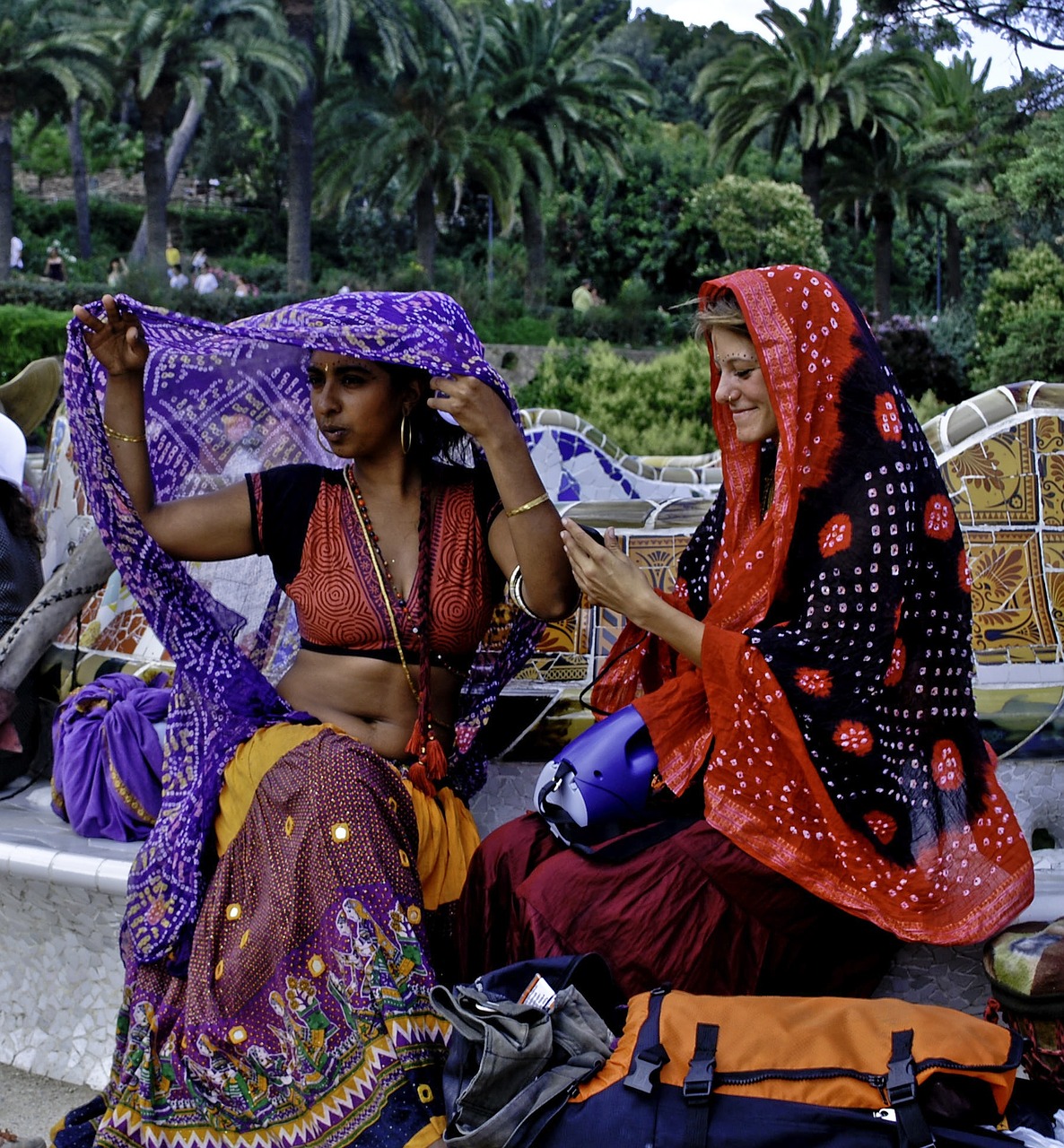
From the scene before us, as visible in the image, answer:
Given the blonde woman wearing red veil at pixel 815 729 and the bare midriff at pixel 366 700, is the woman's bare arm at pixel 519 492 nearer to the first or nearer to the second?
the blonde woman wearing red veil at pixel 815 729

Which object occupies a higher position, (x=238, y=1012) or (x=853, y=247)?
(x=238, y=1012)

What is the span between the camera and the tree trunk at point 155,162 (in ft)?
101

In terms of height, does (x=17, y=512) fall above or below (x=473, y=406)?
below

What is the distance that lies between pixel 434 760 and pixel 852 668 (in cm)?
95

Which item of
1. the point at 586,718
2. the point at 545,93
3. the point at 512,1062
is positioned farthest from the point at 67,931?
the point at 545,93

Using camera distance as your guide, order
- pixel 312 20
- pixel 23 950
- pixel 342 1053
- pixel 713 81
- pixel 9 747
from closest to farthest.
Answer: pixel 342 1053, pixel 23 950, pixel 9 747, pixel 312 20, pixel 713 81

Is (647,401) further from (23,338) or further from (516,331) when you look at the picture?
(516,331)

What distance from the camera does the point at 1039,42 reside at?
14328 mm

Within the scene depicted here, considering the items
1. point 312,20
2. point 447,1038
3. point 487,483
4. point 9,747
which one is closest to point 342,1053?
point 447,1038

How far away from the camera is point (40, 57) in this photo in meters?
30.3

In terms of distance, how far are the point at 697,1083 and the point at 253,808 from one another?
110 centimetres

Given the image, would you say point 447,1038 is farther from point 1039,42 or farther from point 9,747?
point 1039,42

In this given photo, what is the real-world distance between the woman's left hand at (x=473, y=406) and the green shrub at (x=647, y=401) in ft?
28.0

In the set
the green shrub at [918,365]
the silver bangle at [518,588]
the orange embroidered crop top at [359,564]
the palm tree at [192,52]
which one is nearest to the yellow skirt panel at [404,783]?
the orange embroidered crop top at [359,564]
